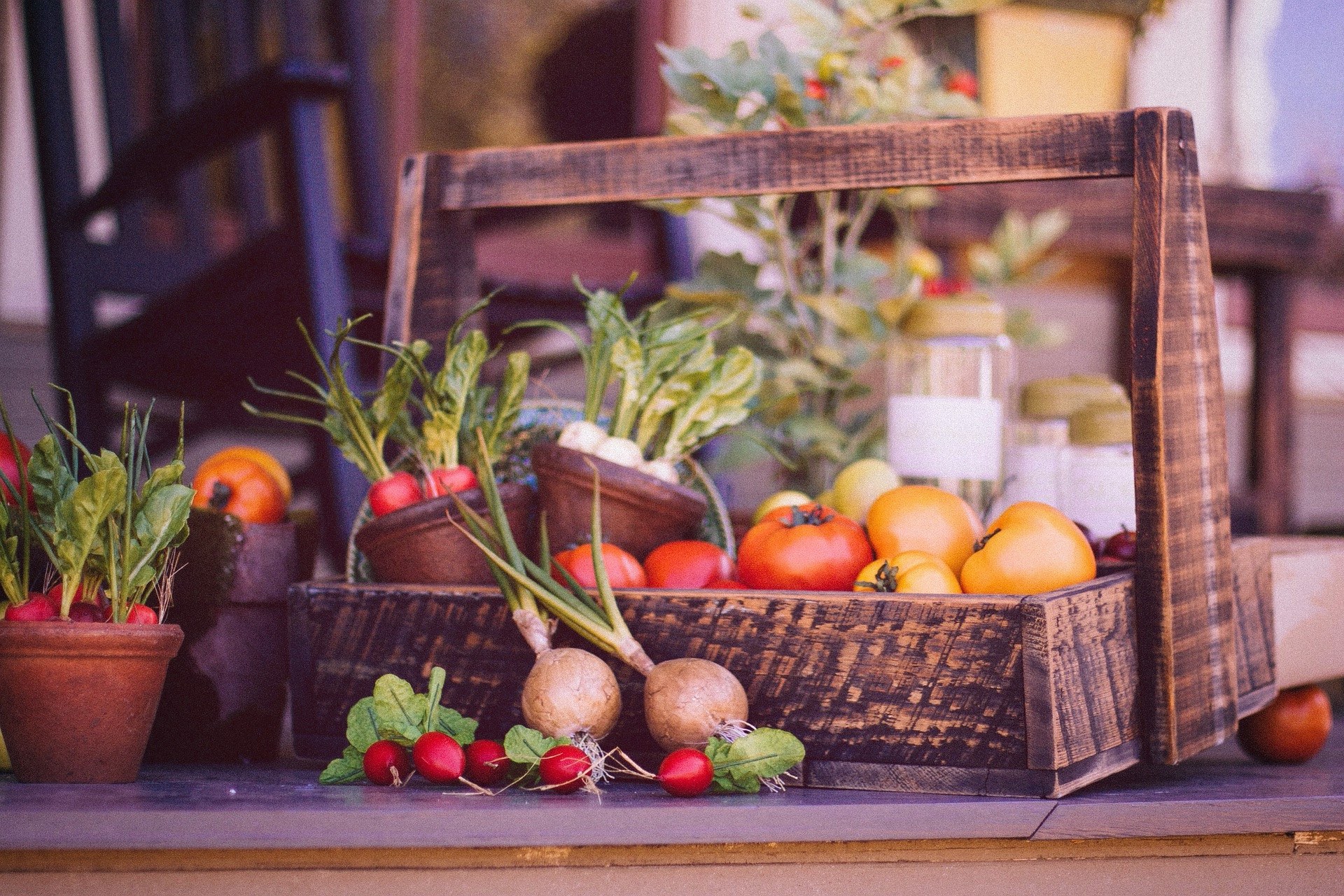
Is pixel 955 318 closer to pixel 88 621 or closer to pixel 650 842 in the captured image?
pixel 650 842

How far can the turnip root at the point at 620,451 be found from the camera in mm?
1113

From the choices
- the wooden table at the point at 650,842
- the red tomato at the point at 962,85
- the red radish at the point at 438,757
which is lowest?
the wooden table at the point at 650,842

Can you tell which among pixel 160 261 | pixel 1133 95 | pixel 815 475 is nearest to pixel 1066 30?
pixel 1133 95

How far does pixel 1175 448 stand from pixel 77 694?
0.85 m

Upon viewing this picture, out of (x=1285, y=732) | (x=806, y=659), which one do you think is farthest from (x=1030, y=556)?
(x=1285, y=732)

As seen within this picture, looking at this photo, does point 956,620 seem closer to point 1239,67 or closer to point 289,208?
point 289,208

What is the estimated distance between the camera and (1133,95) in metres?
3.76

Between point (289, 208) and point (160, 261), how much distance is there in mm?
705

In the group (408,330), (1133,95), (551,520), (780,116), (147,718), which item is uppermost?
(1133,95)

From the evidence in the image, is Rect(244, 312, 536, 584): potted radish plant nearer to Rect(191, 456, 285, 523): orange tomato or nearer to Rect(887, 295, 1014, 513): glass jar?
Rect(191, 456, 285, 523): orange tomato

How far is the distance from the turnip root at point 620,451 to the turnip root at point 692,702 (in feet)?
0.86

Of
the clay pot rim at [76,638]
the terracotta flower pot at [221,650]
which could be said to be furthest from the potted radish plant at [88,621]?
the terracotta flower pot at [221,650]

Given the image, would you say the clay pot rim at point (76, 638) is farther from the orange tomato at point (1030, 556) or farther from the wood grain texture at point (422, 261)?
the orange tomato at point (1030, 556)

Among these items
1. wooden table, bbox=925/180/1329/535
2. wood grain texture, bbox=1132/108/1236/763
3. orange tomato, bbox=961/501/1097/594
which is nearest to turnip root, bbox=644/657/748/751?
orange tomato, bbox=961/501/1097/594
